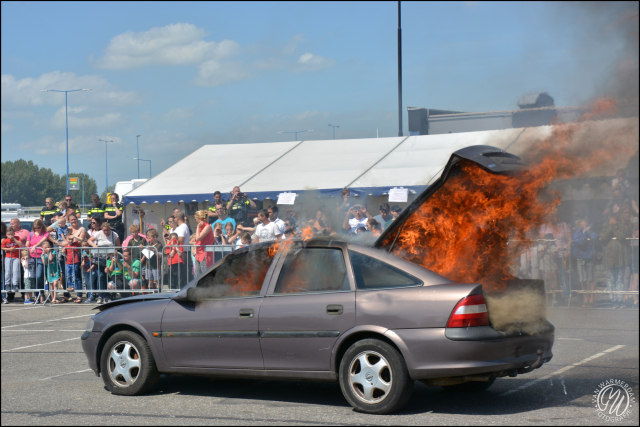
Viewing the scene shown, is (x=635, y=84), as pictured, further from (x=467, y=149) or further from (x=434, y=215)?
(x=434, y=215)

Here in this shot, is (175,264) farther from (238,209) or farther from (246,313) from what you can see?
(246,313)

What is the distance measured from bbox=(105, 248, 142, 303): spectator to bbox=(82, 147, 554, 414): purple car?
737 cm

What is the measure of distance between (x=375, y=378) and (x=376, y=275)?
2.79 feet

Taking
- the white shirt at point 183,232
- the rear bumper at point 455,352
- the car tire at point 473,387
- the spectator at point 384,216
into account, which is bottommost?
the car tire at point 473,387

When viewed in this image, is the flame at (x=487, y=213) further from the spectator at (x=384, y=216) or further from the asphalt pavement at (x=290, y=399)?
the spectator at (x=384, y=216)

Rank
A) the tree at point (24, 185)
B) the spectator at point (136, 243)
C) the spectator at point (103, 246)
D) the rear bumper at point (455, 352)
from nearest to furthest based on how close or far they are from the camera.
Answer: the rear bumper at point (455, 352)
the spectator at point (136, 243)
the spectator at point (103, 246)
the tree at point (24, 185)

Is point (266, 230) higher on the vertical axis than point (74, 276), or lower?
higher

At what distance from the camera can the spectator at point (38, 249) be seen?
1538 cm

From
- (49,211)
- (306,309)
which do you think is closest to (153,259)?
(49,211)

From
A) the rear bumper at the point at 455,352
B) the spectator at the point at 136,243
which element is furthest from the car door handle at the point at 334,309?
the spectator at the point at 136,243

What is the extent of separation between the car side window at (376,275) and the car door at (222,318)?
2.88 feet

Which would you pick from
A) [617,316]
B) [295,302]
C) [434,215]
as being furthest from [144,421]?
[617,316]

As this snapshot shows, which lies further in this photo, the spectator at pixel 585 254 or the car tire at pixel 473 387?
the spectator at pixel 585 254

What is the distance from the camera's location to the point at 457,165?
6.25m
